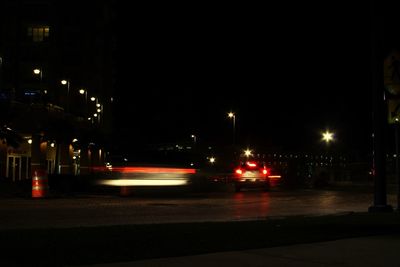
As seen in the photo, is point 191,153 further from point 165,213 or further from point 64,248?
point 64,248

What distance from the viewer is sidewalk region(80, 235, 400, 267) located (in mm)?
9328

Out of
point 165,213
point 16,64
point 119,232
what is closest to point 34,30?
point 16,64

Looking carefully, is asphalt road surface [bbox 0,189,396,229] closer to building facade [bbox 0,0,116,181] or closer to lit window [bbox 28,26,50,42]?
building facade [bbox 0,0,116,181]

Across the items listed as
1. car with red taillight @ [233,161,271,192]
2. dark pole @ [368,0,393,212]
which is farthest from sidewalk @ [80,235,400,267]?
car with red taillight @ [233,161,271,192]

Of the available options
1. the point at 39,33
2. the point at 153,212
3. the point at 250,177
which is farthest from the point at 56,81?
the point at 153,212

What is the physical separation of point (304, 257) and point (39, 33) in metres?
64.6

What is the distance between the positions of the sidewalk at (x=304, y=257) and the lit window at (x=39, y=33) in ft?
207

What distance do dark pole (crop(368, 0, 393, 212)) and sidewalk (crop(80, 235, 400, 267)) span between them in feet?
22.6

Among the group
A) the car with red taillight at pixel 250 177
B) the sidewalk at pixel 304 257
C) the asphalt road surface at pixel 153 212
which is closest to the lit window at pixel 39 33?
the car with red taillight at pixel 250 177

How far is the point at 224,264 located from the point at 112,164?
17.7m

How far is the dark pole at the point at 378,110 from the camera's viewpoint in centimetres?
1823

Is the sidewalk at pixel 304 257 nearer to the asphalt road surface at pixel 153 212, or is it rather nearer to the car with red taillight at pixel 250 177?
the asphalt road surface at pixel 153 212

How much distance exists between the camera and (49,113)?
5006 centimetres

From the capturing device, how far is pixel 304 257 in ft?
32.7
